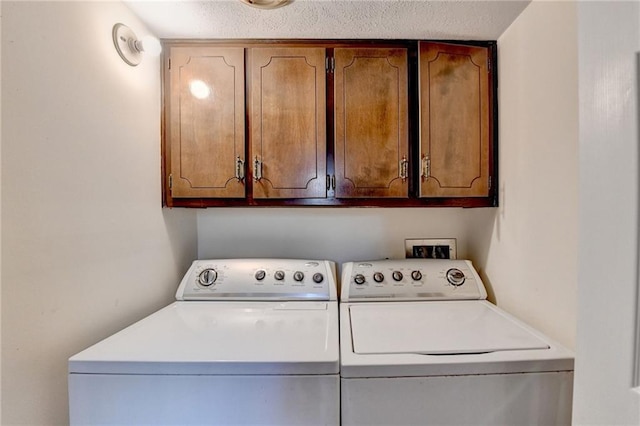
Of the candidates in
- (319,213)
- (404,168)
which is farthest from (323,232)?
(404,168)

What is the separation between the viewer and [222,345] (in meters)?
0.92

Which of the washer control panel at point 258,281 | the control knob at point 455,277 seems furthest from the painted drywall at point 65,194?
the control knob at point 455,277

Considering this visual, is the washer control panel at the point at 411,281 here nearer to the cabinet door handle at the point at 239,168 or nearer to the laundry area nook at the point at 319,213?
the laundry area nook at the point at 319,213

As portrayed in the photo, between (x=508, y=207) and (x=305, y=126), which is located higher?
(x=305, y=126)

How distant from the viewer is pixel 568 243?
0.95m

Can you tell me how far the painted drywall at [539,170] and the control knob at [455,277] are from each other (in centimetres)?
15

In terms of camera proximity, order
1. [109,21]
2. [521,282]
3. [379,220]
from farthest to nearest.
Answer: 1. [379,220]
2. [521,282]
3. [109,21]

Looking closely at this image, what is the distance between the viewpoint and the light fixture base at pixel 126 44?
109cm

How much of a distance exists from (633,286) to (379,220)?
1.29 meters

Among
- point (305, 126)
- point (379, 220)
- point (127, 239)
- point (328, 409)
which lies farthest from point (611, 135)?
point (127, 239)

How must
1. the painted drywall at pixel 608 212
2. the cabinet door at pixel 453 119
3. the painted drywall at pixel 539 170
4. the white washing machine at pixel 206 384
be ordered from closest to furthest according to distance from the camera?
the painted drywall at pixel 608 212
the white washing machine at pixel 206 384
the painted drywall at pixel 539 170
the cabinet door at pixel 453 119

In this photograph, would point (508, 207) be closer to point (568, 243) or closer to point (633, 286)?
point (568, 243)

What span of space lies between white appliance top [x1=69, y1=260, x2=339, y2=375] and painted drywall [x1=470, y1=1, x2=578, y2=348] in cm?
76

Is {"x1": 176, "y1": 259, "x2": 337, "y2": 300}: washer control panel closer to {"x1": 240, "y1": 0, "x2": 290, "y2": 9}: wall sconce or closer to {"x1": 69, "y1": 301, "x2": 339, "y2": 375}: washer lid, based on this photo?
{"x1": 69, "y1": 301, "x2": 339, "y2": 375}: washer lid
